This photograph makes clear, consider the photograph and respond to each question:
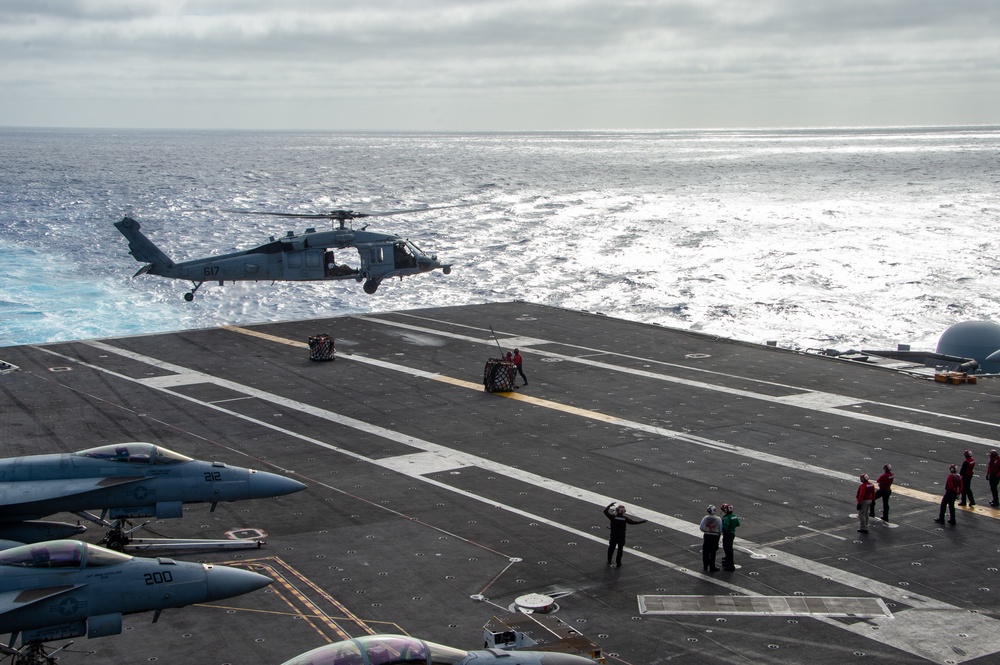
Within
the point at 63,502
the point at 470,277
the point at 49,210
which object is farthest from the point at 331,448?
the point at 49,210

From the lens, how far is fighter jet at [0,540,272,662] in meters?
15.0

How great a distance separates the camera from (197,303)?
78.2 meters

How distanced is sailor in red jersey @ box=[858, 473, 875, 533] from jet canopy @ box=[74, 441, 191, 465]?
49.9ft

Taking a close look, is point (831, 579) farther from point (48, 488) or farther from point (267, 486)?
point (48, 488)

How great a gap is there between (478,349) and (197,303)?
1593 inches

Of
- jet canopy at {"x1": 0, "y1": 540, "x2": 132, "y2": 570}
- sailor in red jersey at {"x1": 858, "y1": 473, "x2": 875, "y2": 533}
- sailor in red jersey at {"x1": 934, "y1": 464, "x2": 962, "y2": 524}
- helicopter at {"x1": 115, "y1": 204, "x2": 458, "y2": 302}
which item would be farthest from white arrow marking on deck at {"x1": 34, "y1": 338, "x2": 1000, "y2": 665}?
helicopter at {"x1": 115, "y1": 204, "x2": 458, "y2": 302}

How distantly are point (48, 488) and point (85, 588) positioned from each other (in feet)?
15.3

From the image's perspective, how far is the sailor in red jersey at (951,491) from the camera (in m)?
22.8

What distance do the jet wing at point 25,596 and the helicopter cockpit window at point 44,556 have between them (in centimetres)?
36

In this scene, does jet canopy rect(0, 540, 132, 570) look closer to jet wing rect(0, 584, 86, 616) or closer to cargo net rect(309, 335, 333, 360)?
jet wing rect(0, 584, 86, 616)

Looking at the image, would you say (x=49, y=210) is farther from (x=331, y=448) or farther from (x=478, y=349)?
(x=331, y=448)

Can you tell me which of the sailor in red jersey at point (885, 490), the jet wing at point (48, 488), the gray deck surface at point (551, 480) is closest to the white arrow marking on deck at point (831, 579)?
the gray deck surface at point (551, 480)

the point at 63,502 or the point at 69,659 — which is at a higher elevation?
the point at 63,502

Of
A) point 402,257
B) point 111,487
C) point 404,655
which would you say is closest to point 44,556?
point 111,487
